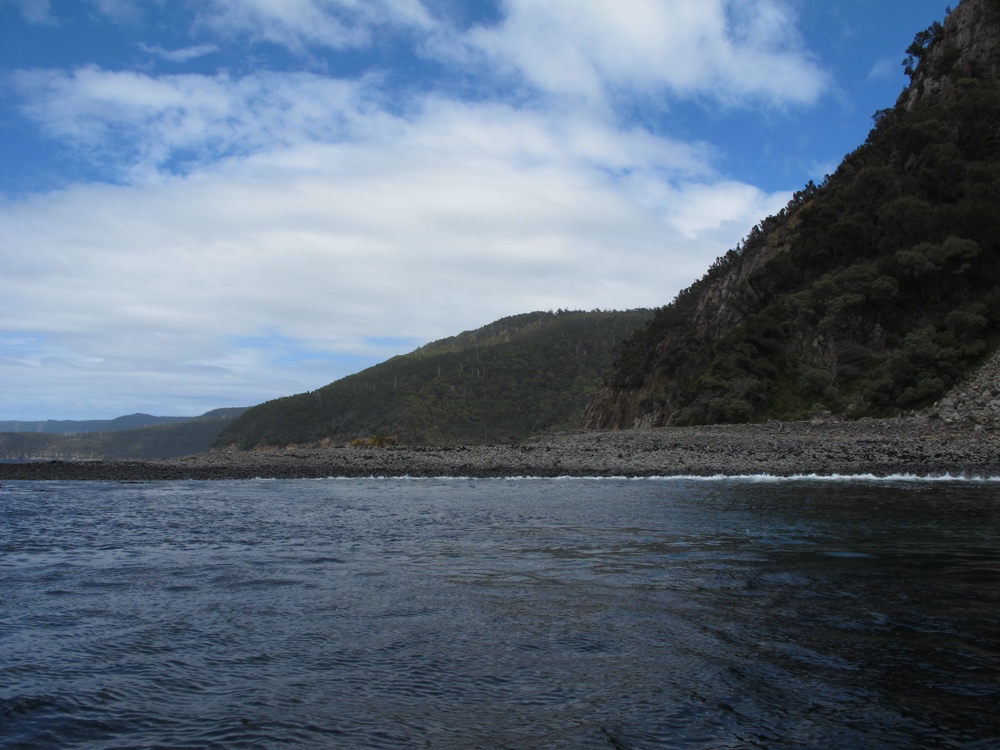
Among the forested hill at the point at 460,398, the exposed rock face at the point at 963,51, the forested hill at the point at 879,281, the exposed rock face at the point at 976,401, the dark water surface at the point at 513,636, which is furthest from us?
the forested hill at the point at 460,398

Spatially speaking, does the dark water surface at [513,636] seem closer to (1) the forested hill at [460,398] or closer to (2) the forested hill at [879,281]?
(2) the forested hill at [879,281]

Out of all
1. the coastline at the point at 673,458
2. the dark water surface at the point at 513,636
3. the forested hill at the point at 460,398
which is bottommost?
the dark water surface at the point at 513,636

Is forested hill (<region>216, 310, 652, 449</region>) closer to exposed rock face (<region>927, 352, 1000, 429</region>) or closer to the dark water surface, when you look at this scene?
exposed rock face (<region>927, 352, 1000, 429</region>)

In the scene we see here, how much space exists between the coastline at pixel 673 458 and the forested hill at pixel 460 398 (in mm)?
64260

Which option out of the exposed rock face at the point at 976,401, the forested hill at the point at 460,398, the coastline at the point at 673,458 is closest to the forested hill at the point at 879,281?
the exposed rock face at the point at 976,401

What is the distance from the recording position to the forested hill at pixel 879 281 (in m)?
44.3

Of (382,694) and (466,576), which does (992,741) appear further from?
→ (466,576)

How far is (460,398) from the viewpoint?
130 meters

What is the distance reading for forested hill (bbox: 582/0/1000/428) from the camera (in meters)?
44.3

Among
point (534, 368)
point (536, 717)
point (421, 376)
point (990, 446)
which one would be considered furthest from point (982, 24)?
point (421, 376)

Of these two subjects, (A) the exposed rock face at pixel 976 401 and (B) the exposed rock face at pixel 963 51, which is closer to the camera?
(A) the exposed rock face at pixel 976 401

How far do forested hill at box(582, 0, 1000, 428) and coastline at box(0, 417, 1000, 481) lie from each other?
18.1 ft

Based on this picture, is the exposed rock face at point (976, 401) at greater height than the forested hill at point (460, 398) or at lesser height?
lesser

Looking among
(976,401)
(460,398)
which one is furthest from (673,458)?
(460,398)
